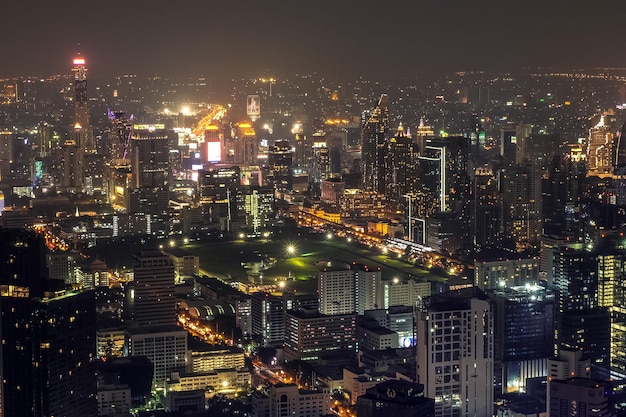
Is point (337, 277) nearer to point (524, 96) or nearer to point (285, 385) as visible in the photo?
point (285, 385)

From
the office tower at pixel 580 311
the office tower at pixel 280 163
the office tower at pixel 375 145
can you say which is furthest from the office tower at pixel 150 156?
the office tower at pixel 580 311

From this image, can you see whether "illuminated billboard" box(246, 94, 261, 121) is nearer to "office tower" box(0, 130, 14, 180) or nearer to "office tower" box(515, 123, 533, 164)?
"office tower" box(0, 130, 14, 180)

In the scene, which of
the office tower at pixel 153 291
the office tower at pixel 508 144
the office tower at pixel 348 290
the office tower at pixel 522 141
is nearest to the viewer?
the office tower at pixel 153 291

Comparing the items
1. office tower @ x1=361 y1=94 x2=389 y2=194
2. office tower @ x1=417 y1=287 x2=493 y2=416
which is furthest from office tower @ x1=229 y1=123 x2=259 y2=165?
office tower @ x1=417 y1=287 x2=493 y2=416

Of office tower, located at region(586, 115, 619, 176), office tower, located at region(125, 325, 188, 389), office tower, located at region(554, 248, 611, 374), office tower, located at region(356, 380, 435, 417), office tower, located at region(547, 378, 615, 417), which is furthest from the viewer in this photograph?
office tower, located at region(586, 115, 619, 176)

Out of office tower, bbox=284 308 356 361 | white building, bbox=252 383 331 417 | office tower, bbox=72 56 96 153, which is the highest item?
office tower, bbox=72 56 96 153

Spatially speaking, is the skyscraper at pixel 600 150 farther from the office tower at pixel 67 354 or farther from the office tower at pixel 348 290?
the office tower at pixel 67 354
